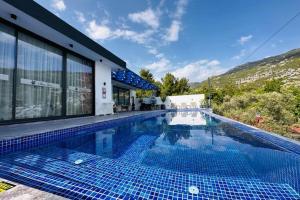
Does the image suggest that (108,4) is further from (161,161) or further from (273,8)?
(161,161)

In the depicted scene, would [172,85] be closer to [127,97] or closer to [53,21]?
[127,97]

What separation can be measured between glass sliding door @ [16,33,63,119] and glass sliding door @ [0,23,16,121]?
218 mm

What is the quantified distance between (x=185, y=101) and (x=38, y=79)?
66.1 feet

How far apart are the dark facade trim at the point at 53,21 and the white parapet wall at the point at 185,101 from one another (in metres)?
17.4

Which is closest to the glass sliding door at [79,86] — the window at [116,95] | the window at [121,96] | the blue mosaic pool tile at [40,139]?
the blue mosaic pool tile at [40,139]

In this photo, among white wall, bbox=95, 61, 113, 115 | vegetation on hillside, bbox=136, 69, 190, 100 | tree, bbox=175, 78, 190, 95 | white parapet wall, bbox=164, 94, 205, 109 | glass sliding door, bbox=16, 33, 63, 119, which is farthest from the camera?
tree, bbox=175, 78, 190, 95

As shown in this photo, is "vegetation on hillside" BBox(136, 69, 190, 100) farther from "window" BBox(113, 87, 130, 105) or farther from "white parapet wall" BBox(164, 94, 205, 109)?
"window" BBox(113, 87, 130, 105)

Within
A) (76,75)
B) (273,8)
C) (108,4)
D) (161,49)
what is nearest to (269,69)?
(161,49)

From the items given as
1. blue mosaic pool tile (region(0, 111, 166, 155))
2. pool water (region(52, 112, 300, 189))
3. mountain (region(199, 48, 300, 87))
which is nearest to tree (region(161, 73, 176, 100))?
mountain (region(199, 48, 300, 87))

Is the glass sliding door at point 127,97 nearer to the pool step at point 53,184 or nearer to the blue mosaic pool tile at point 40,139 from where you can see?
the blue mosaic pool tile at point 40,139

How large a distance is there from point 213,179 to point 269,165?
1.39 metres

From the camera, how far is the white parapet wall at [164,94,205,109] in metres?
23.2

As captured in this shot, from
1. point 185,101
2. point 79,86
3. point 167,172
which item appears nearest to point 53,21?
point 79,86

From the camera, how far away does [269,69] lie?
4462cm
